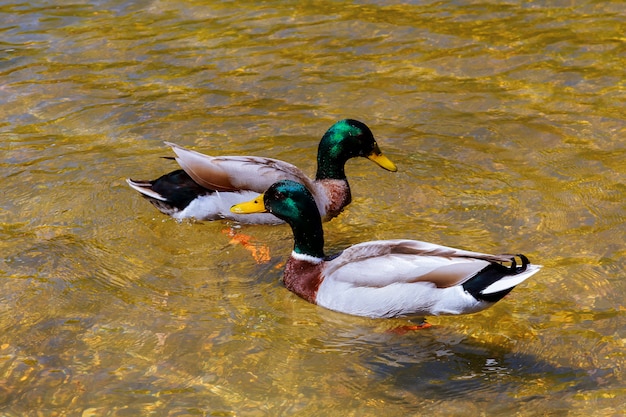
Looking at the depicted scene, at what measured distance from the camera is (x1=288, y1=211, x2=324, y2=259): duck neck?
21.5ft

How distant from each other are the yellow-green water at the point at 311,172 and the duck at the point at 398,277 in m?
0.14

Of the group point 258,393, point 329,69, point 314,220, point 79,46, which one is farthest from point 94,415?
point 79,46

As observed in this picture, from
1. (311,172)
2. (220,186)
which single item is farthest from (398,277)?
(311,172)

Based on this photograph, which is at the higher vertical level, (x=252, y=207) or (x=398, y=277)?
(x=252, y=207)

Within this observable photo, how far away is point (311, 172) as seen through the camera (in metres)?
8.38

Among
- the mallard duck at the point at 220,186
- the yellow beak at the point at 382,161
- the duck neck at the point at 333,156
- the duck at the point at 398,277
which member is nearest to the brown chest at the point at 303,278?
the duck at the point at 398,277

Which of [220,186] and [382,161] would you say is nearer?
[220,186]

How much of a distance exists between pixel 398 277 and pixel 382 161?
80.7 inches

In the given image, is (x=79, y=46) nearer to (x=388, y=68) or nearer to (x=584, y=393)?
(x=388, y=68)

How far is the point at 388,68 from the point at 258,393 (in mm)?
5106

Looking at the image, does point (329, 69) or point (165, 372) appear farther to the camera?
point (329, 69)

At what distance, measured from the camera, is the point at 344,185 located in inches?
306

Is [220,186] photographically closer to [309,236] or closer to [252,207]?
[252,207]

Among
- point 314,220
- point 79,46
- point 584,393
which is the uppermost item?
point 79,46
